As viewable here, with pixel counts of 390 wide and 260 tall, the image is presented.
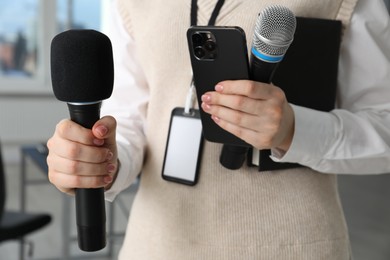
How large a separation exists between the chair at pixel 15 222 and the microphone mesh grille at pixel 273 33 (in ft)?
7.29

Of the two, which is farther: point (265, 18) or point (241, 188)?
point (241, 188)

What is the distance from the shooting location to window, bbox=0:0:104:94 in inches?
248

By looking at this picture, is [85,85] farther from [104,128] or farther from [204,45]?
[204,45]

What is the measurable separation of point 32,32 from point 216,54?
20.0 ft

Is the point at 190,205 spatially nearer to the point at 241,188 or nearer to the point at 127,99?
the point at 241,188

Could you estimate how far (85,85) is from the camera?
71cm

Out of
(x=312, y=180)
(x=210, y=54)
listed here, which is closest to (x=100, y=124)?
(x=210, y=54)

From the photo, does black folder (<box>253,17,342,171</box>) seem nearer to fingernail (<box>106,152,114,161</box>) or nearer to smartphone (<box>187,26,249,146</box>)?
smartphone (<box>187,26,249,146</box>)

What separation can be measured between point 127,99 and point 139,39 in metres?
0.13

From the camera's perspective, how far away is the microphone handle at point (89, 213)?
71 cm

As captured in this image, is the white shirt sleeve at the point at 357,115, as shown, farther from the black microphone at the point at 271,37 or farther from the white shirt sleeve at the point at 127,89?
the white shirt sleeve at the point at 127,89

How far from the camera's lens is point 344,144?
35.4 inches

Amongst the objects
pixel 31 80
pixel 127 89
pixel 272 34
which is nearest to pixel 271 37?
pixel 272 34

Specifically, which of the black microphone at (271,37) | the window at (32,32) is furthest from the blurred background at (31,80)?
the black microphone at (271,37)
